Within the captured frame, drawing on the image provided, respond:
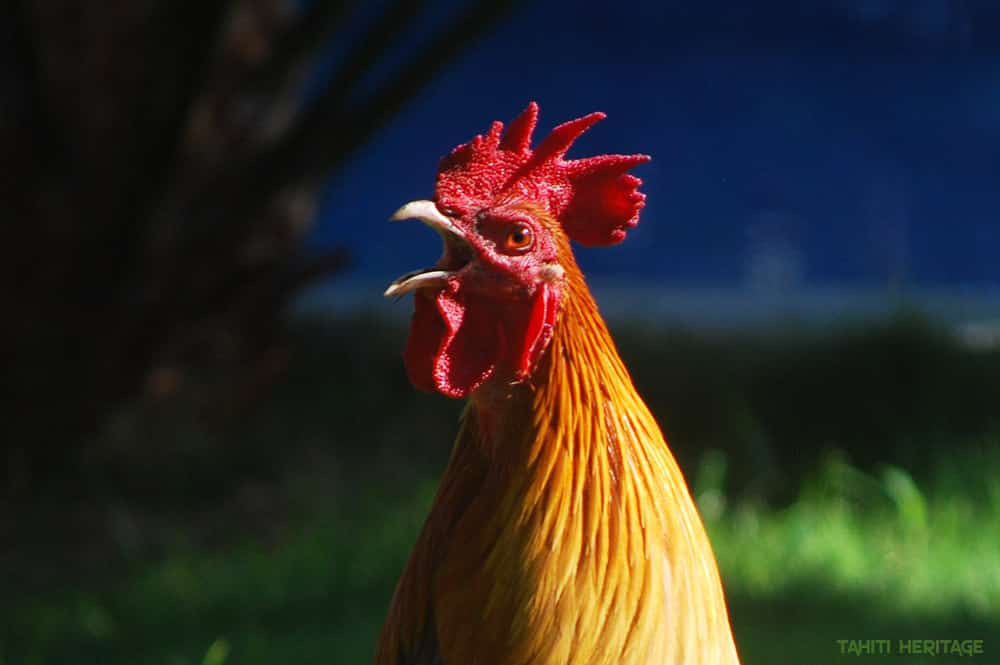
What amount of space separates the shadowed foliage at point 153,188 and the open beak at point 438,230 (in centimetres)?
308

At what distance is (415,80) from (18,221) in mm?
1967

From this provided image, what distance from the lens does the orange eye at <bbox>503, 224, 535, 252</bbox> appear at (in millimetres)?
1769

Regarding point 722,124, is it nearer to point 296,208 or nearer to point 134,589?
point 296,208

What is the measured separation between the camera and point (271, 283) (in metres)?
5.71

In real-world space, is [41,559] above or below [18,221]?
below

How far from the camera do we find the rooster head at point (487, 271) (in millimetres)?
1765

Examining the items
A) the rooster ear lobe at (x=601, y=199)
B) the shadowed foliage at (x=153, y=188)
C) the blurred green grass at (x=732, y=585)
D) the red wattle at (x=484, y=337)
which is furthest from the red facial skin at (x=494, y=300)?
the shadowed foliage at (x=153, y=188)

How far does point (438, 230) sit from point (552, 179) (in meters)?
0.23

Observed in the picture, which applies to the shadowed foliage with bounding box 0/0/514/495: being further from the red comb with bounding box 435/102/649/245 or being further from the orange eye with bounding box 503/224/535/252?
the orange eye with bounding box 503/224/535/252

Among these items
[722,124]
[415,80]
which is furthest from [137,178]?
[722,124]

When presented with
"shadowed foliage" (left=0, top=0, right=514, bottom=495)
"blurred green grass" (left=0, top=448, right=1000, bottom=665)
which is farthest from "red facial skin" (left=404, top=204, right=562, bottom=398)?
"shadowed foliage" (left=0, top=0, right=514, bottom=495)

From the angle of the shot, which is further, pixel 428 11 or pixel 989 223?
pixel 428 11

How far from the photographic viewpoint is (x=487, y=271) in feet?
5.80

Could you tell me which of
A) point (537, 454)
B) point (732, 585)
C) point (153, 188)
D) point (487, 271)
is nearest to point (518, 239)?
point (487, 271)
